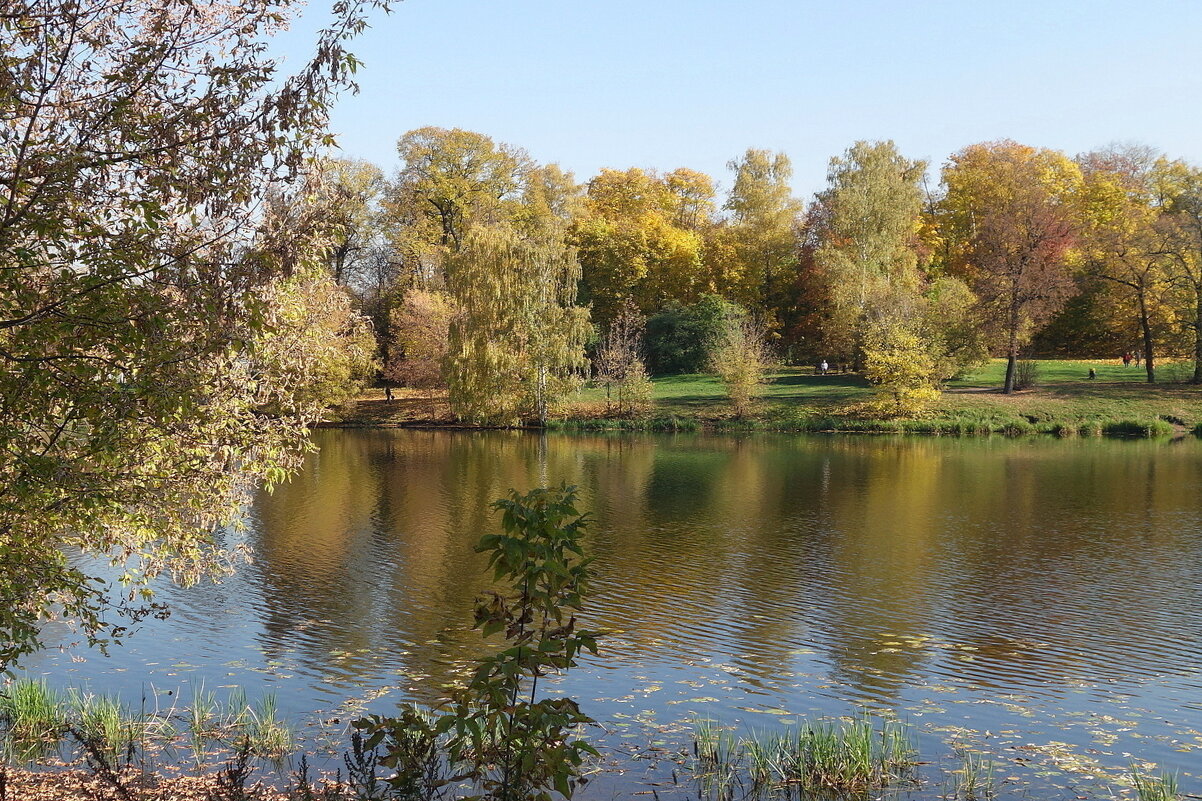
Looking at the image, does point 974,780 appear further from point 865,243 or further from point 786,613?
point 865,243

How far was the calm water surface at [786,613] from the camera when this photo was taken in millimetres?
10430

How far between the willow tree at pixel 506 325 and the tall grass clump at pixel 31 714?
36.3 meters

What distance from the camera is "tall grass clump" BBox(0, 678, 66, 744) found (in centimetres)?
888

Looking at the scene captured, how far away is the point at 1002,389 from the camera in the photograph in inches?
1997

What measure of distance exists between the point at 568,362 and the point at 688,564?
28873 mm

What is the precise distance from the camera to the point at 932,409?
47.1m

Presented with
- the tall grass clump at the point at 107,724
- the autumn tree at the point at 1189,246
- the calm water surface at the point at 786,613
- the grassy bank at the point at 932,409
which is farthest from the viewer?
the autumn tree at the point at 1189,246

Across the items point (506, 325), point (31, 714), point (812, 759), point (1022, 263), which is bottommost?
point (812, 759)

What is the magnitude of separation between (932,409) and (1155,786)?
133 ft

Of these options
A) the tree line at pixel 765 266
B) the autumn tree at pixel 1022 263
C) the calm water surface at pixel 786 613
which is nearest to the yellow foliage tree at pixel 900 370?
the tree line at pixel 765 266

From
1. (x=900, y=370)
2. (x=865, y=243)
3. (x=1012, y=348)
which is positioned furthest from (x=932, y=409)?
(x=865, y=243)

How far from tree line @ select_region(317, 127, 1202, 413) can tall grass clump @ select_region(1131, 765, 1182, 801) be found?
1522 inches

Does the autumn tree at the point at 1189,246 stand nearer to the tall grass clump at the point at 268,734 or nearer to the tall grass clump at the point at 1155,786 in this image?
the tall grass clump at the point at 1155,786

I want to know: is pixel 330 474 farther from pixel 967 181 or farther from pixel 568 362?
pixel 967 181
